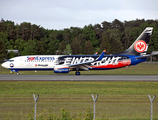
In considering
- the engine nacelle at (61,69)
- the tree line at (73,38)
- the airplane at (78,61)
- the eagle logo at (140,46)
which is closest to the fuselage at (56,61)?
the airplane at (78,61)

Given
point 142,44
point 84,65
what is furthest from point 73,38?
point 84,65

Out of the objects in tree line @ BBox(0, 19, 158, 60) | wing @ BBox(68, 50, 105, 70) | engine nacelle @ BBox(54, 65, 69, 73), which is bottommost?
engine nacelle @ BBox(54, 65, 69, 73)

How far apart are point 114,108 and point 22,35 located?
5163 inches

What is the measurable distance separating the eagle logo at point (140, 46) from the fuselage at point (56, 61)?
1833 mm

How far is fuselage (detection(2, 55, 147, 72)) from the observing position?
4312 cm

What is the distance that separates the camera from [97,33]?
15125 cm

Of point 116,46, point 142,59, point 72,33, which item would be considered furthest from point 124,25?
point 142,59

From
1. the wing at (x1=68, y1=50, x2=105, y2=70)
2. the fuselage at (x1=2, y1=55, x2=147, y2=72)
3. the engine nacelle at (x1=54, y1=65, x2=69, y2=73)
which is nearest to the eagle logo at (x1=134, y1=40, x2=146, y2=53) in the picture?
the fuselage at (x1=2, y1=55, x2=147, y2=72)

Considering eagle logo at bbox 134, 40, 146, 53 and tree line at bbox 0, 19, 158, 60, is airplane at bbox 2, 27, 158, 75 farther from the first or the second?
tree line at bbox 0, 19, 158, 60

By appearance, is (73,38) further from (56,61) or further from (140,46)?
(56,61)

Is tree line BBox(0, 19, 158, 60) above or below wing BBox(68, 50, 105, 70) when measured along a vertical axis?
above

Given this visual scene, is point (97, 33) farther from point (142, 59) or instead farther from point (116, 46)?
point (142, 59)

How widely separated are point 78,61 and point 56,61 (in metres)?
4.02

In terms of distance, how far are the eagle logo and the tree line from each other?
59720 millimetres
